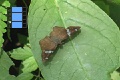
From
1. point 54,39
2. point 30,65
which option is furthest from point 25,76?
point 54,39

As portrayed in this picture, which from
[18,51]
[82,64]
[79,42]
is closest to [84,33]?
[79,42]

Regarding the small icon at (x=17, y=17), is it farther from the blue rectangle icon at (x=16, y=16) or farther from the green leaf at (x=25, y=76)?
the green leaf at (x=25, y=76)

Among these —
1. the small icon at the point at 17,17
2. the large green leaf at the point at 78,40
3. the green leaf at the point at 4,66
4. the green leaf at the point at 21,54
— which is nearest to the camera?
the large green leaf at the point at 78,40

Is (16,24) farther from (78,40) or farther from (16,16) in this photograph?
(78,40)

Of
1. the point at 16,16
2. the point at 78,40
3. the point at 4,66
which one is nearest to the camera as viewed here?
the point at 78,40

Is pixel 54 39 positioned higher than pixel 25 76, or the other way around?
pixel 54 39

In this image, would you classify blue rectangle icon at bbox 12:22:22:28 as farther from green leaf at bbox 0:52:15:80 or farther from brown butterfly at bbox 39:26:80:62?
brown butterfly at bbox 39:26:80:62

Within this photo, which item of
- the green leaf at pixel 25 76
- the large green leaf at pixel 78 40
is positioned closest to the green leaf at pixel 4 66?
the green leaf at pixel 25 76

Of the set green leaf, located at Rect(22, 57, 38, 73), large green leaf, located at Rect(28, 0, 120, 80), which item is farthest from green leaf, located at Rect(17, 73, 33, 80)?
large green leaf, located at Rect(28, 0, 120, 80)
